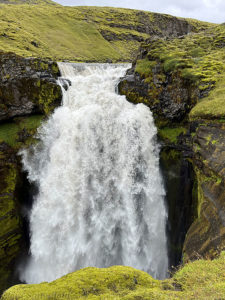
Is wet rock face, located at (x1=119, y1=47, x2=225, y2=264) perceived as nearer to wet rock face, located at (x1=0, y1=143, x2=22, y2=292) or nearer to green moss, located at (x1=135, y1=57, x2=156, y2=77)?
green moss, located at (x1=135, y1=57, x2=156, y2=77)

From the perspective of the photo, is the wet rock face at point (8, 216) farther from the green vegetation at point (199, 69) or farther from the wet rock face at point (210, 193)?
the green vegetation at point (199, 69)

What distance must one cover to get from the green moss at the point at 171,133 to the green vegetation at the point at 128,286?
11.5 metres

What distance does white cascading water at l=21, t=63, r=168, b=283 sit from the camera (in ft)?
45.8

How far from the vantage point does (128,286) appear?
4.93 metres

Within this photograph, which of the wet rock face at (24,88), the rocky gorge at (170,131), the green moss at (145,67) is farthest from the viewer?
the green moss at (145,67)

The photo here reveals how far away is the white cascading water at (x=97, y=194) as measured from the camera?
1395cm

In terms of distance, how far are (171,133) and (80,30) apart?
287 ft

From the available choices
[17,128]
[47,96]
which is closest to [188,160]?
[47,96]

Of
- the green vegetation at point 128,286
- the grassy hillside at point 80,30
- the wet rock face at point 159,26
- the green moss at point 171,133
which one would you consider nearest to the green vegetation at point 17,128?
the green moss at point 171,133

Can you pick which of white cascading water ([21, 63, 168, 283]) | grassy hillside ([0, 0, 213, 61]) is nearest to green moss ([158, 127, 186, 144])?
white cascading water ([21, 63, 168, 283])

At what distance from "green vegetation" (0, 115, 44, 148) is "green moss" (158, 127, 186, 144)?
36.3 ft

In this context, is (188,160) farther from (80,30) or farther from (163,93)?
(80,30)

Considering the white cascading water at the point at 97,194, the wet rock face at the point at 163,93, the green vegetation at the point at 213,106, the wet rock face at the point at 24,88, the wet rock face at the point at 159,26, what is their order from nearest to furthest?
the green vegetation at the point at 213,106
the white cascading water at the point at 97,194
the wet rock face at the point at 163,93
the wet rock face at the point at 24,88
the wet rock face at the point at 159,26

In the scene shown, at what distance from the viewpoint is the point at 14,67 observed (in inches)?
648
